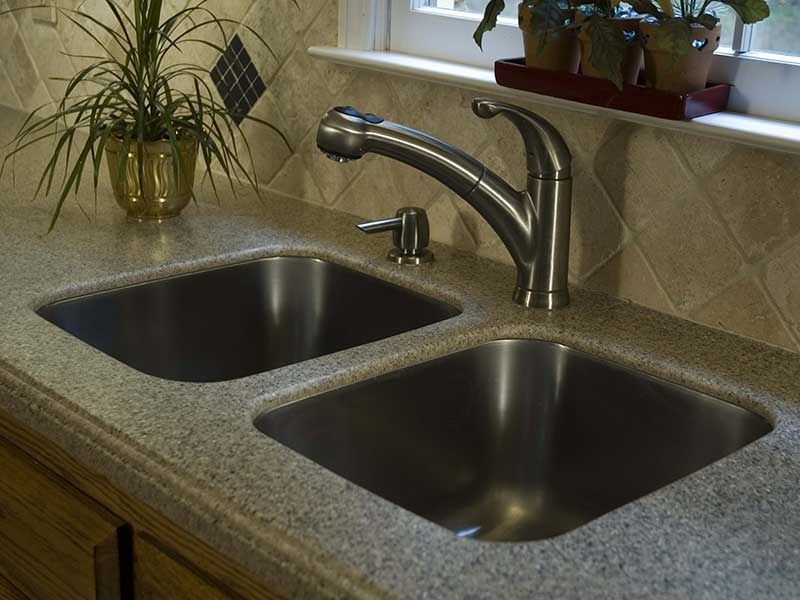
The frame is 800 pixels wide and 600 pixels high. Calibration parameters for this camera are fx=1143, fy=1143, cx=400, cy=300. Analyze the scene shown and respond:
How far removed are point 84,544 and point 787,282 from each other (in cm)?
83

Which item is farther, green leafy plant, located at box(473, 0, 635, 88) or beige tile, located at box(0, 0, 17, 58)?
beige tile, located at box(0, 0, 17, 58)

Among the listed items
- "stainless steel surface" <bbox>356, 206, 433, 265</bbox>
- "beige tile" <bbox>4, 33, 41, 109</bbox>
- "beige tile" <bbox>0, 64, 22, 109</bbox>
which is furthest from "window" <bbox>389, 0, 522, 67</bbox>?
"beige tile" <bbox>0, 64, 22, 109</bbox>

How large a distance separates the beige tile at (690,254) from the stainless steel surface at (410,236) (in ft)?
1.02

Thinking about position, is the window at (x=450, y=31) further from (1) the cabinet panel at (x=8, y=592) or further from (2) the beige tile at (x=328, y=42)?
(1) the cabinet panel at (x=8, y=592)

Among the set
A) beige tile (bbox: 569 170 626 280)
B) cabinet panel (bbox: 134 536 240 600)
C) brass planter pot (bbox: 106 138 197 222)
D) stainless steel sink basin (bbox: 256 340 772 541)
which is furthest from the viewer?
brass planter pot (bbox: 106 138 197 222)

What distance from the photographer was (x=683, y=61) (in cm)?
129

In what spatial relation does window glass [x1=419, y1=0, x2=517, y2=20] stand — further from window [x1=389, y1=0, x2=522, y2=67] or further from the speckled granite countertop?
the speckled granite countertop

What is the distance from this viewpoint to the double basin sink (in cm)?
124

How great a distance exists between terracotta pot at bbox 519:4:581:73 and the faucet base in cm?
28

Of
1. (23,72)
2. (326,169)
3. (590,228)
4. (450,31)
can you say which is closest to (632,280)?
(590,228)

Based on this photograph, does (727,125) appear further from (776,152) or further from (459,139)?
(459,139)

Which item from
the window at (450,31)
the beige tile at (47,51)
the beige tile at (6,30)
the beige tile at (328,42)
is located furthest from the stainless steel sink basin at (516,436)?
the beige tile at (6,30)

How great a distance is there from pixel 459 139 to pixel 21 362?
27.9 inches

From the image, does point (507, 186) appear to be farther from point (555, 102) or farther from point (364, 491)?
point (364, 491)
